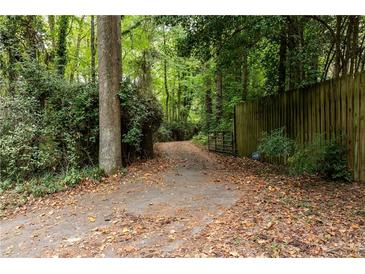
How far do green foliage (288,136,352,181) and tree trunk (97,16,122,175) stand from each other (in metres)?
4.35

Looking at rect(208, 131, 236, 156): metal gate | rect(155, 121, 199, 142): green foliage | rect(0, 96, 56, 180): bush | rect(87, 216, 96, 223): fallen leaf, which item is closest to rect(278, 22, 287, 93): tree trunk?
rect(208, 131, 236, 156): metal gate

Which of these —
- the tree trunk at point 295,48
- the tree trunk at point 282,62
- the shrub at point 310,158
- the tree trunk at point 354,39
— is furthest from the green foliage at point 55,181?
the tree trunk at point 354,39

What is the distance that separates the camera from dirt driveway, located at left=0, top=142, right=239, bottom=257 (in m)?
3.71

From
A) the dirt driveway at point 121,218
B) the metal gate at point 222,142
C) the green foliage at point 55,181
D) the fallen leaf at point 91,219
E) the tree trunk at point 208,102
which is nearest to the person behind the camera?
the dirt driveway at point 121,218

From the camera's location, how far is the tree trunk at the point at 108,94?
7.43 m

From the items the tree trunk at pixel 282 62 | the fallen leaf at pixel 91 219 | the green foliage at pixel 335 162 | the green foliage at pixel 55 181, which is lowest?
the fallen leaf at pixel 91 219

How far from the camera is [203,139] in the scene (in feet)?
60.5

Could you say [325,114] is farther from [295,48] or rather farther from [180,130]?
[180,130]

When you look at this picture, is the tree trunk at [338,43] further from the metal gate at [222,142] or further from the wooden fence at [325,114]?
the metal gate at [222,142]

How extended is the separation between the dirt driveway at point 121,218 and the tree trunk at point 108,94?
2.07 feet

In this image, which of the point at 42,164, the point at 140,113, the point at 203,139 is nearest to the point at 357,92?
the point at 140,113

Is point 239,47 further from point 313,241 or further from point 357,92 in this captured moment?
point 313,241

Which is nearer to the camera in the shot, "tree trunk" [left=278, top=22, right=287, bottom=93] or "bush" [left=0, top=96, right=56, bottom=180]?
"bush" [left=0, top=96, right=56, bottom=180]

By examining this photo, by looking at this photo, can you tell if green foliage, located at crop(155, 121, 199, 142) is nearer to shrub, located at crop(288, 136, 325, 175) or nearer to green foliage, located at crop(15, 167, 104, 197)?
green foliage, located at crop(15, 167, 104, 197)
